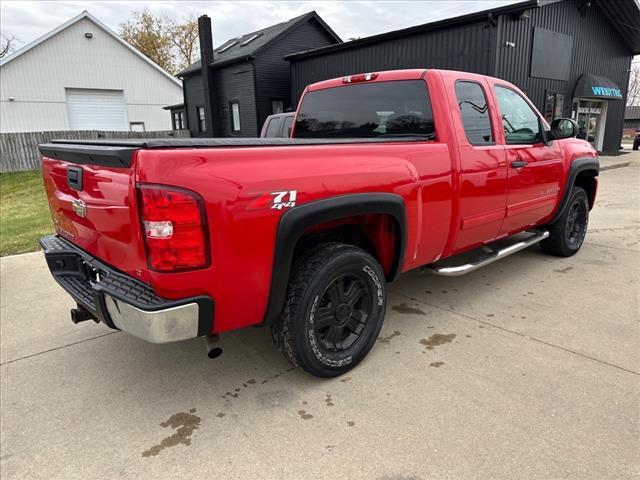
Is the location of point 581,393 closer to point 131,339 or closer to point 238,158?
point 238,158

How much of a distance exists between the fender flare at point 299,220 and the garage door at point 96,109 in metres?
28.1

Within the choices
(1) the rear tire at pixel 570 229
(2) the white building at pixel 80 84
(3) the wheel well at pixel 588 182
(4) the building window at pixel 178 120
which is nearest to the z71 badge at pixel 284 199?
(1) the rear tire at pixel 570 229

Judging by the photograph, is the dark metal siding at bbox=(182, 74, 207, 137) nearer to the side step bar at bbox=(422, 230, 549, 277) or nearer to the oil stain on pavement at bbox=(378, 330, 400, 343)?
the side step bar at bbox=(422, 230, 549, 277)

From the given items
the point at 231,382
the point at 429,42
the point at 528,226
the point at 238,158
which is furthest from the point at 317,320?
the point at 429,42

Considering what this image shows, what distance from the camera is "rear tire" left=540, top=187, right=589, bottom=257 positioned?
5121mm

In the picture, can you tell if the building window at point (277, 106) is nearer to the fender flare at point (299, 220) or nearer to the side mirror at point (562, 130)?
the side mirror at point (562, 130)

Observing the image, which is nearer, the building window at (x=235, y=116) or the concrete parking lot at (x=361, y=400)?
the concrete parking lot at (x=361, y=400)

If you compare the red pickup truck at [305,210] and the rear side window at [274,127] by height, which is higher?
the rear side window at [274,127]

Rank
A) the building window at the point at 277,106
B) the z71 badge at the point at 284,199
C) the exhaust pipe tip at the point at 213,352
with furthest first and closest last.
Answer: the building window at the point at 277,106 < the exhaust pipe tip at the point at 213,352 < the z71 badge at the point at 284,199

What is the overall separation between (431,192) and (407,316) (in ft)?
3.92

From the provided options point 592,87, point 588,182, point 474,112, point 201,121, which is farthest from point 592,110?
point 474,112

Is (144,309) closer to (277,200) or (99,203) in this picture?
(99,203)

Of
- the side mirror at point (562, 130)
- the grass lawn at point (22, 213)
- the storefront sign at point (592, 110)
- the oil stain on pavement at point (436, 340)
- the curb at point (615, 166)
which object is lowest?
the curb at point (615, 166)

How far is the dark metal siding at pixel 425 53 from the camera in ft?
44.0
